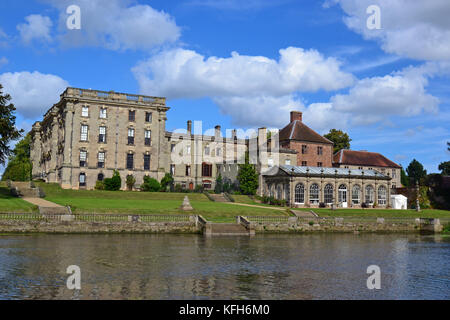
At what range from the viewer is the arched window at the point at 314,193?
205ft

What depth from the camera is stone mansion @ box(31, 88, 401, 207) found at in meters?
63.3

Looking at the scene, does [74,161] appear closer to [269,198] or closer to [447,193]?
[269,198]

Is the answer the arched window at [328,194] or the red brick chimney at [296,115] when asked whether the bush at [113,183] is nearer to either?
the arched window at [328,194]

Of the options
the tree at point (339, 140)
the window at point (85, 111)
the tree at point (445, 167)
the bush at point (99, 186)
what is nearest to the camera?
the bush at point (99, 186)

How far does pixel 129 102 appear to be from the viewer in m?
67.4

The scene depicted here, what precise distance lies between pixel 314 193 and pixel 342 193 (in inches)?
182

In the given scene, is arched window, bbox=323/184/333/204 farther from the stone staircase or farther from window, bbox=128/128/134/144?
window, bbox=128/128/134/144

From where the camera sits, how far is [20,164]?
80438 mm

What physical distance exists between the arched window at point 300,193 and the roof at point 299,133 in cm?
1635

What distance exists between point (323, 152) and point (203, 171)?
68.4 ft

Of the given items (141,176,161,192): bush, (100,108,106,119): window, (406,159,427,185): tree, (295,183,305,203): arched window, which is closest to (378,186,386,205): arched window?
(295,183,305,203): arched window

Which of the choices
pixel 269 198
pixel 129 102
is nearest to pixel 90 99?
pixel 129 102

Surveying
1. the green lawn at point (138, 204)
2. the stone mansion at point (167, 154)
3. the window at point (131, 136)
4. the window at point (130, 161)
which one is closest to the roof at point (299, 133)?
the stone mansion at point (167, 154)

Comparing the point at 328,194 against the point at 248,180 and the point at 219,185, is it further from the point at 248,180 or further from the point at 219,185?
the point at 219,185
